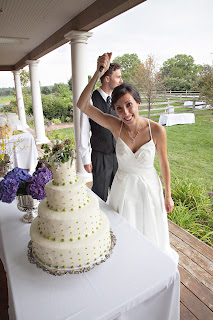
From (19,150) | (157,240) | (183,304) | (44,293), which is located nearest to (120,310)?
(44,293)

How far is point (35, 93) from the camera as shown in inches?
279

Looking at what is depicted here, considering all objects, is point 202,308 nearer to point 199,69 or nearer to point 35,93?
point 199,69

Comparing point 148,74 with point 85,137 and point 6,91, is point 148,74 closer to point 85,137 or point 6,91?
point 85,137

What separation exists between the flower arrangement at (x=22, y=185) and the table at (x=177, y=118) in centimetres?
810

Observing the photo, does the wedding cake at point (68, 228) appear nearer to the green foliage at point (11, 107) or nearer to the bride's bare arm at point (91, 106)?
the bride's bare arm at point (91, 106)

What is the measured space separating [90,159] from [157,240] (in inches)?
50.4

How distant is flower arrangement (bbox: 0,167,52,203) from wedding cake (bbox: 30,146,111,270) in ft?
0.91

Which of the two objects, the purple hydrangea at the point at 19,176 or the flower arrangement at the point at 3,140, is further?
the flower arrangement at the point at 3,140

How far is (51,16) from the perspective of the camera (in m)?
3.53

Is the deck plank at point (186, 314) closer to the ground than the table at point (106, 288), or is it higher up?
closer to the ground

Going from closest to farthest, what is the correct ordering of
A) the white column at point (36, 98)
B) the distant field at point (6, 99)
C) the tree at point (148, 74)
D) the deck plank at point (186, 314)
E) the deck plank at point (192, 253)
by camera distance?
the deck plank at point (186, 314)
the deck plank at point (192, 253)
the tree at point (148, 74)
the white column at point (36, 98)
the distant field at point (6, 99)

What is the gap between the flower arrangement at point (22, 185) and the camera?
141 cm

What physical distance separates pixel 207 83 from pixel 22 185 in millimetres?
4308

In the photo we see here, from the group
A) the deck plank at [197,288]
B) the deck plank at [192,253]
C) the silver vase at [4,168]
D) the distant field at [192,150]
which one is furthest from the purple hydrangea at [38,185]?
the distant field at [192,150]
